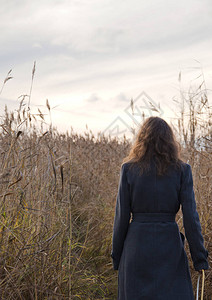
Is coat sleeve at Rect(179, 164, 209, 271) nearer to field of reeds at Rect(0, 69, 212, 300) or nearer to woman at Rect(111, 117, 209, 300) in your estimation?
woman at Rect(111, 117, 209, 300)

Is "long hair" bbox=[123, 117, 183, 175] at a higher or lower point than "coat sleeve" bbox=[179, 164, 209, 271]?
higher

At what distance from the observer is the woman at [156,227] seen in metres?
2.35

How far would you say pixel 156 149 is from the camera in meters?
2.46

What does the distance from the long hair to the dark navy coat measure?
2.0 inches

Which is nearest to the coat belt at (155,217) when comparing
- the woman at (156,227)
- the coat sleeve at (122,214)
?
the woman at (156,227)

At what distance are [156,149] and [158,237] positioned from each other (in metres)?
0.56

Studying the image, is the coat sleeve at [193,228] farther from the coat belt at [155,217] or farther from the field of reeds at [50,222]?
the field of reeds at [50,222]

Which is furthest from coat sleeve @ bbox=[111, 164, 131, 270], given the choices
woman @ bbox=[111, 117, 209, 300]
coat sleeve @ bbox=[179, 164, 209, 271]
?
coat sleeve @ bbox=[179, 164, 209, 271]

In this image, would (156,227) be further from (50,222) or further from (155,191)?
(50,222)

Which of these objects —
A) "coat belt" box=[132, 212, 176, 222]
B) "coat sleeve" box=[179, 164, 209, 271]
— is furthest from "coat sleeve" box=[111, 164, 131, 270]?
"coat sleeve" box=[179, 164, 209, 271]

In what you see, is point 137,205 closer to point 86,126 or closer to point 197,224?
point 197,224

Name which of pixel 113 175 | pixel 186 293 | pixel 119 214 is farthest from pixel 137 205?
pixel 113 175

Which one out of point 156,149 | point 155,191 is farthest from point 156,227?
point 156,149

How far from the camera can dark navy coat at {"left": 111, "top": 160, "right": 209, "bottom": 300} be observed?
7.70 ft
